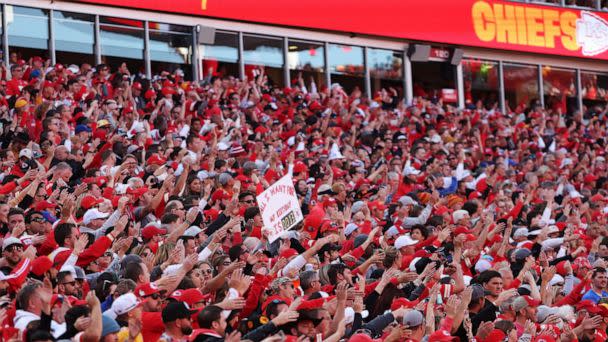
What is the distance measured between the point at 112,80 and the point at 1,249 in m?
10.3

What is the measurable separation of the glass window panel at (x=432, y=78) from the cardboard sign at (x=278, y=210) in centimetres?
1662

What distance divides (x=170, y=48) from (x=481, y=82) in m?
8.23

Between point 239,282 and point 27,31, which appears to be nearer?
point 239,282

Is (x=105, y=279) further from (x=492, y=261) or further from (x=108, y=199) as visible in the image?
(x=492, y=261)

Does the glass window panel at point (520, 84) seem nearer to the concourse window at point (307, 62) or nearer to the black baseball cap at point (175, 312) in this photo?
the concourse window at point (307, 62)

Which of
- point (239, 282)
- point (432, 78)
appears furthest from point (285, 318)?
point (432, 78)

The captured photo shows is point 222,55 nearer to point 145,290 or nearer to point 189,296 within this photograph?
point 189,296

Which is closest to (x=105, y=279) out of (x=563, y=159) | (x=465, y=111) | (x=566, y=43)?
(x=563, y=159)

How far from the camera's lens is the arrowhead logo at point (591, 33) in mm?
30641

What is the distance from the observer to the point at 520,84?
30.7 m

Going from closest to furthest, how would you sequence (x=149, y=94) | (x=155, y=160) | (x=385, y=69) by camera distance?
(x=155, y=160) < (x=149, y=94) < (x=385, y=69)

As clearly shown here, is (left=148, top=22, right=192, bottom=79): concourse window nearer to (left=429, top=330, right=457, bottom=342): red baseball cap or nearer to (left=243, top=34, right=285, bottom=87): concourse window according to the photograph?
(left=243, top=34, right=285, bottom=87): concourse window

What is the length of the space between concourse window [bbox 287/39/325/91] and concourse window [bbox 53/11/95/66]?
445 cm

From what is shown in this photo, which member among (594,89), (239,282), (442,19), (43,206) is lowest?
(239,282)
